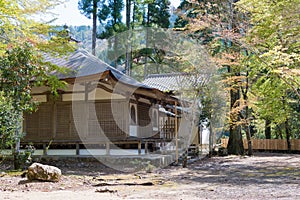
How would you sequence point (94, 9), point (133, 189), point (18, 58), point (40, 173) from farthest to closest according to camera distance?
point (94, 9) < point (18, 58) < point (40, 173) < point (133, 189)

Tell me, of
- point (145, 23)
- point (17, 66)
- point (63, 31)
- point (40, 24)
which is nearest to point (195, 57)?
point (63, 31)

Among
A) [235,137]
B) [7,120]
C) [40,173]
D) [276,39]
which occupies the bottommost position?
[40,173]

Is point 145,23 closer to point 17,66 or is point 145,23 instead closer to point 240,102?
point 240,102

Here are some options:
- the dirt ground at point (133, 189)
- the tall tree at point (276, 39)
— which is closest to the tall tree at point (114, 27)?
the tall tree at point (276, 39)

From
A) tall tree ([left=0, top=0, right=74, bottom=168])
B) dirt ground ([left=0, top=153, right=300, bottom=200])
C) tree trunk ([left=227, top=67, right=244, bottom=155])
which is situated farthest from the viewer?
tree trunk ([left=227, top=67, right=244, bottom=155])

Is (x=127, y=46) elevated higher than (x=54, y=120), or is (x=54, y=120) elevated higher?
(x=127, y=46)

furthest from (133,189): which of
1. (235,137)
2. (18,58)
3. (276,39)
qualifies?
(235,137)

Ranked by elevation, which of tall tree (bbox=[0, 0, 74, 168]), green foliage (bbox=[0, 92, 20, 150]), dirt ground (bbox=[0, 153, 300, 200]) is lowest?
dirt ground (bbox=[0, 153, 300, 200])

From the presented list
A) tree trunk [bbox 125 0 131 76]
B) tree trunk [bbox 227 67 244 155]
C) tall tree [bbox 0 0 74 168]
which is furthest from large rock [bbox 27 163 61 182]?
tree trunk [bbox 125 0 131 76]

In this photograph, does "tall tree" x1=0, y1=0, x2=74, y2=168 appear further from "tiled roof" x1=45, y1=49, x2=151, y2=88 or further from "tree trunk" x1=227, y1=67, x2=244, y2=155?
"tree trunk" x1=227, y1=67, x2=244, y2=155

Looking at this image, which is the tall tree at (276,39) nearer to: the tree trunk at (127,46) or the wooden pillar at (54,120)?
the wooden pillar at (54,120)

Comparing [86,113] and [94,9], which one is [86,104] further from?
[94,9]

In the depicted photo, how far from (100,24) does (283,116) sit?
49.1 feet

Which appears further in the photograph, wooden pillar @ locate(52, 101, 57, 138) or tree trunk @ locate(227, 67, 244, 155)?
tree trunk @ locate(227, 67, 244, 155)
